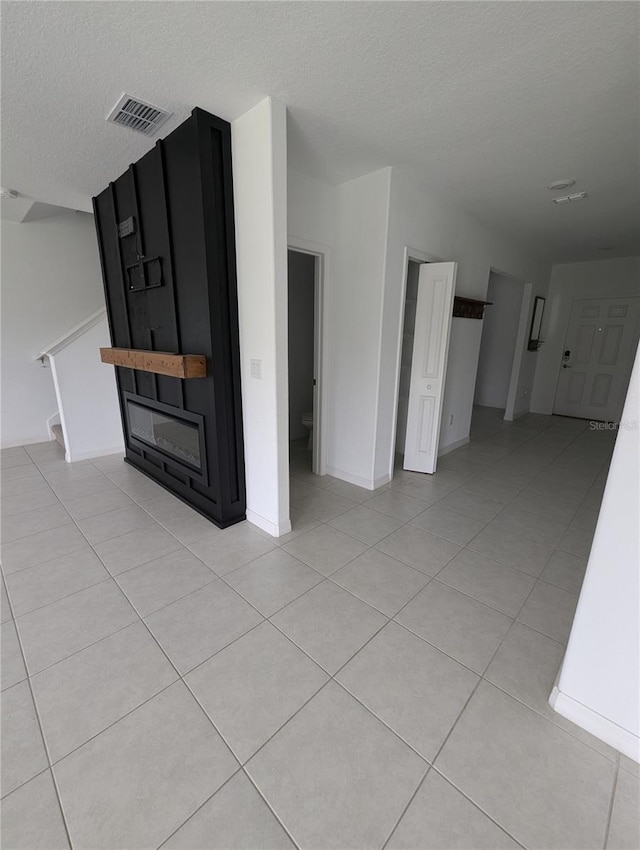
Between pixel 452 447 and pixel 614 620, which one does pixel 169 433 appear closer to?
pixel 614 620

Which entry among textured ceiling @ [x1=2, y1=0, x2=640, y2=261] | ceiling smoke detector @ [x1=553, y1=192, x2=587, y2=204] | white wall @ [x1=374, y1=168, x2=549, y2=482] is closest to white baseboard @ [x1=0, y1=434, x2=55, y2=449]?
textured ceiling @ [x1=2, y1=0, x2=640, y2=261]

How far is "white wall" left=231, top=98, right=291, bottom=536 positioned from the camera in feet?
6.61

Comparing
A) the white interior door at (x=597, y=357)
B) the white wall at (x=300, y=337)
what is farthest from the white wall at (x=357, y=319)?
the white interior door at (x=597, y=357)

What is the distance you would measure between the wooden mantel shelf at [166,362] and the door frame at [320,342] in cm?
121

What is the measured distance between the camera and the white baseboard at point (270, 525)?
2.53m

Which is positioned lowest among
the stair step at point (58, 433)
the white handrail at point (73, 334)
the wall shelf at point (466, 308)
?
the stair step at point (58, 433)

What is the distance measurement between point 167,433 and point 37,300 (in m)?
2.90

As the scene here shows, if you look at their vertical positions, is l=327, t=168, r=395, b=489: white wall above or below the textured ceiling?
below

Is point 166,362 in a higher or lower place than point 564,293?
lower

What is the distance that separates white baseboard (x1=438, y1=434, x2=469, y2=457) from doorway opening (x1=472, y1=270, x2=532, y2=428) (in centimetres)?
110

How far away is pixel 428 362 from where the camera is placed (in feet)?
11.3

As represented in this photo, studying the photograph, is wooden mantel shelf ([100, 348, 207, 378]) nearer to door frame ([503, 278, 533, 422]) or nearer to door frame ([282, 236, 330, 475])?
door frame ([282, 236, 330, 475])

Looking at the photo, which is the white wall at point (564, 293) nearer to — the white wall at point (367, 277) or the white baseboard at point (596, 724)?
the white wall at point (367, 277)

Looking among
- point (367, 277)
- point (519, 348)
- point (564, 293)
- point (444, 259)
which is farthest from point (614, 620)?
point (564, 293)
